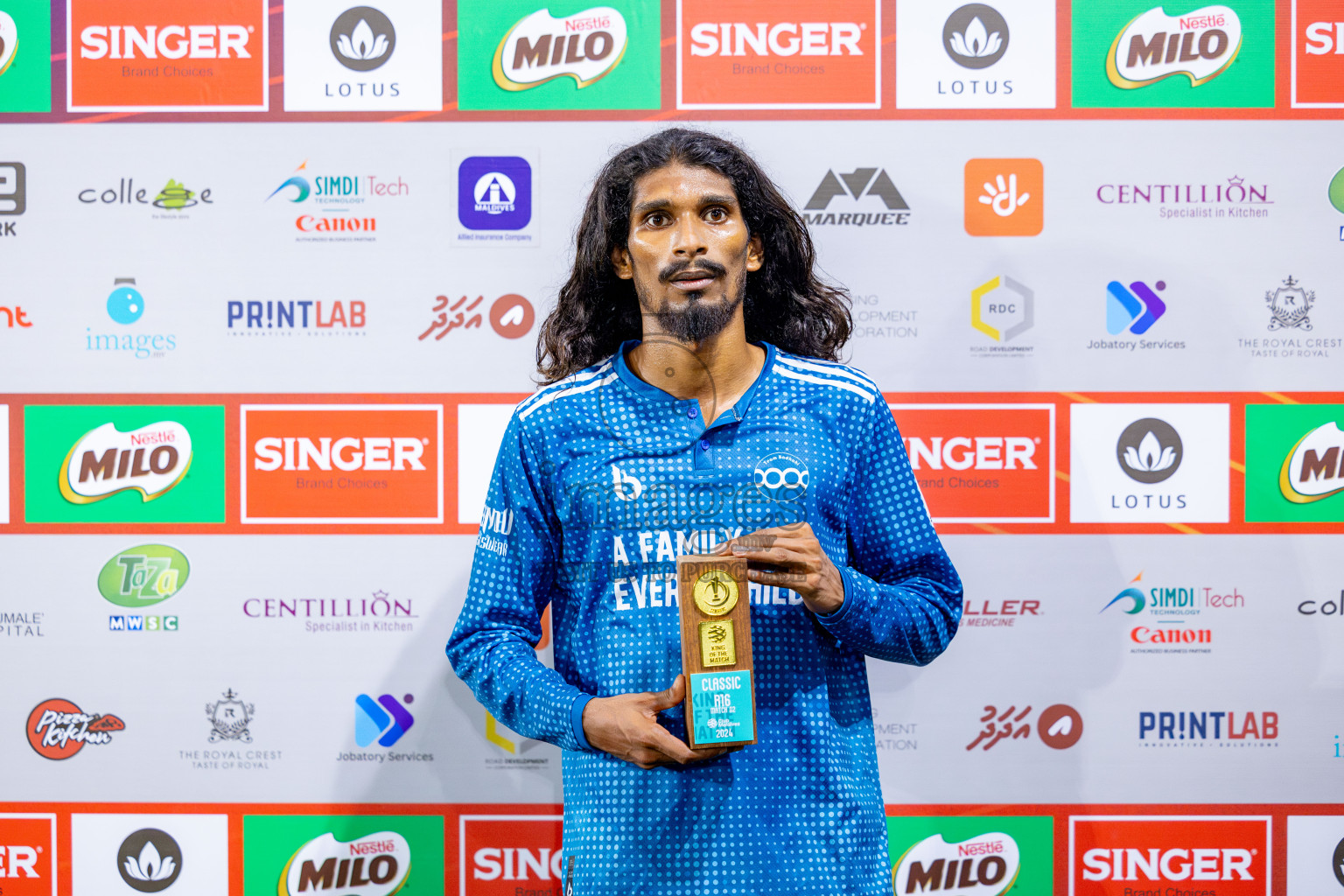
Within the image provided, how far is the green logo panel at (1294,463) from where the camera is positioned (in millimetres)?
2328

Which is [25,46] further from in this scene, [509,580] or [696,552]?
[696,552]

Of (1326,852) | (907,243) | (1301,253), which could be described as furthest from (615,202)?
(1326,852)

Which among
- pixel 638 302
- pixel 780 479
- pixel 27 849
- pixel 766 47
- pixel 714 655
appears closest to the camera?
pixel 714 655

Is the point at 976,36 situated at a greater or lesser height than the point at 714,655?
greater

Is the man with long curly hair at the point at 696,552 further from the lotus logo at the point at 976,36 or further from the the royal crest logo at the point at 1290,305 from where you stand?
the the royal crest logo at the point at 1290,305

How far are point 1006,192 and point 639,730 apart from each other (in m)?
1.72

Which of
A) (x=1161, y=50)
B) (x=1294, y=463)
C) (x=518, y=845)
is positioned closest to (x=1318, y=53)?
(x=1161, y=50)

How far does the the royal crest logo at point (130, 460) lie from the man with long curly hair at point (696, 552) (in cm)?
128

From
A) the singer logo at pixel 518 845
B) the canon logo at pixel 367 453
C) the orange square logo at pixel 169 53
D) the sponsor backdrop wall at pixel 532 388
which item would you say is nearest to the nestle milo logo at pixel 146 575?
the sponsor backdrop wall at pixel 532 388

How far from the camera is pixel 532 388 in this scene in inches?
93.4

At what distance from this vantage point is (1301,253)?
7.68 feet

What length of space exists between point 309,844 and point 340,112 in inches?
73.1

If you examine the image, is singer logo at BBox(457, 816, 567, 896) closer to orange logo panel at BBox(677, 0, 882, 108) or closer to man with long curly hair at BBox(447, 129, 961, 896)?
man with long curly hair at BBox(447, 129, 961, 896)

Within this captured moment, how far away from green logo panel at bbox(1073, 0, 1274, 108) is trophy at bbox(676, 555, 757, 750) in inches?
69.6
